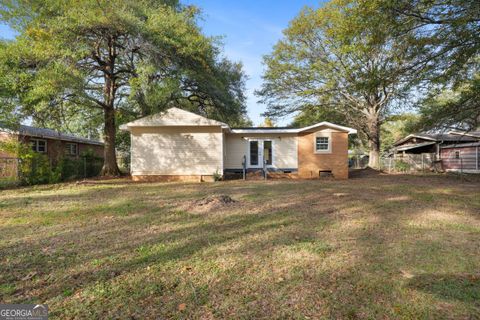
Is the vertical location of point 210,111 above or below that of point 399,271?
above

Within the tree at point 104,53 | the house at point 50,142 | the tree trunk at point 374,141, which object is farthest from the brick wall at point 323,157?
the house at point 50,142

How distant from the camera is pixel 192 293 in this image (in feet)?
9.17

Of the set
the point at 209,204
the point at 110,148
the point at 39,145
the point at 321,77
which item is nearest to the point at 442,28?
the point at 209,204

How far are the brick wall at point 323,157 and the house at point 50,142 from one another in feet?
42.5

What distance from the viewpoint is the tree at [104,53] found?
11023mm

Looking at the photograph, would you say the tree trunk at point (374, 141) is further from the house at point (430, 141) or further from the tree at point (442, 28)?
the tree at point (442, 28)

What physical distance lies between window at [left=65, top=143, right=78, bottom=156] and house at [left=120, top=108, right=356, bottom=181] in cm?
867

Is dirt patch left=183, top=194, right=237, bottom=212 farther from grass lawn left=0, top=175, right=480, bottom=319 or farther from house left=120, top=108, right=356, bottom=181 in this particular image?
house left=120, top=108, right=356, bottom=181

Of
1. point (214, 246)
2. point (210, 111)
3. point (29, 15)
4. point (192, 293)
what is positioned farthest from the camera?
point (210, 111)

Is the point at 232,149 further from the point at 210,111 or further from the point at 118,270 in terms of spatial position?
the point at 118,270

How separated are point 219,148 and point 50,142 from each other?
469 inches

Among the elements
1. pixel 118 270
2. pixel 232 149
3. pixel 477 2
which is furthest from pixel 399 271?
pixel 232 149

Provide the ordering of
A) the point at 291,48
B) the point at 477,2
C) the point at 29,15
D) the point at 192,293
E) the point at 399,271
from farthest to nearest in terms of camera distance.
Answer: the point at 291,48, the point at 29,15, the point at 477,2, the point at 399,271, the point at 192,293

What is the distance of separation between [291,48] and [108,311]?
22.6 m
